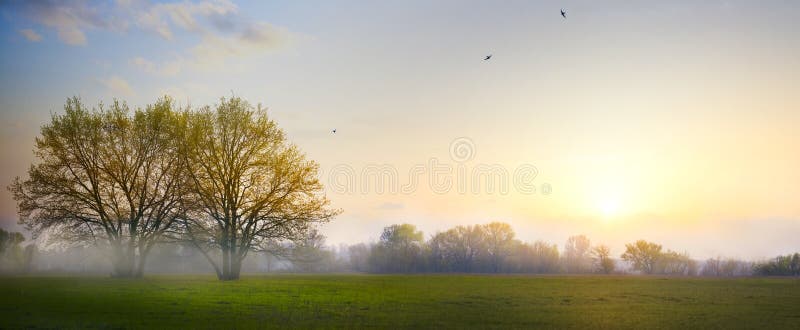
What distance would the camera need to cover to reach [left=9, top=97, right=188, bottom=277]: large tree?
52031 mm

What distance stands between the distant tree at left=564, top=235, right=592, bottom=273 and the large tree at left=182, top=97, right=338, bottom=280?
2833 inches

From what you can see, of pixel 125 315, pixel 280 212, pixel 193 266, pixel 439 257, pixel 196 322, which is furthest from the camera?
pixel 439 257

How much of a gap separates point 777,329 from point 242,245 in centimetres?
4319

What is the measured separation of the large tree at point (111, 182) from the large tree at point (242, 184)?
3.68 m

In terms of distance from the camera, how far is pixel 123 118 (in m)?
54.7

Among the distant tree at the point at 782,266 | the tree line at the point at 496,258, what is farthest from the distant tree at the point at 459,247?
the distant tree at the point at 782,266

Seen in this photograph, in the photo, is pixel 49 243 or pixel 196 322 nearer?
pixel 196 322

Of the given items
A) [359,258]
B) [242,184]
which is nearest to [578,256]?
[359,258]

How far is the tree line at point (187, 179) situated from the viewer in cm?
5162

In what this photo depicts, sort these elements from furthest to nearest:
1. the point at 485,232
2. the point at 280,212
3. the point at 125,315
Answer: the point at 485,232, the point at 280,212, the point at 125,315

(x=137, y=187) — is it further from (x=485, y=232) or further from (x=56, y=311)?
(x=485, y=232)

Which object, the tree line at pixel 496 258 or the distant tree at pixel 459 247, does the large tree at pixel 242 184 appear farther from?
the distant tree at pixel 459 247

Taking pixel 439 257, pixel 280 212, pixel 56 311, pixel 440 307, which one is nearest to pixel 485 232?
pixel 439 257

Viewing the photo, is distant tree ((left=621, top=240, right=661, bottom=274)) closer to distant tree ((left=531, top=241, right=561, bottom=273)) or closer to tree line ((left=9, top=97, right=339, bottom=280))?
distant tree ((left=531, top=241, right=561, bottom=273))
